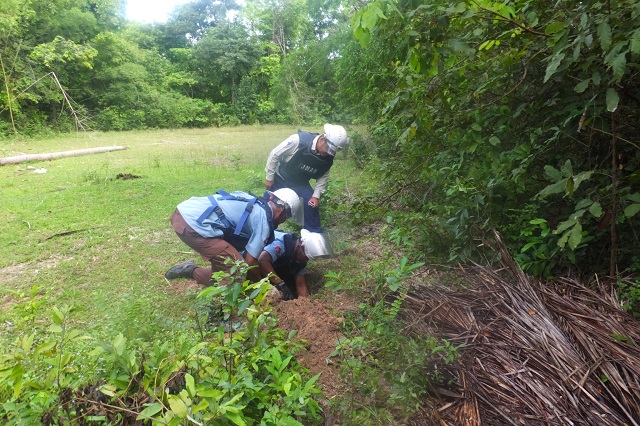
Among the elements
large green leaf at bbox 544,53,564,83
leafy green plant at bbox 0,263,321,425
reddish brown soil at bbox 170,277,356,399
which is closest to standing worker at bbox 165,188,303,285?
reddish brown soil at bbox 170,277,356,399

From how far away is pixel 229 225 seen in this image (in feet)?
11.2

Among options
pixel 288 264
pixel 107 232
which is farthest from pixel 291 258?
pixel 107 232

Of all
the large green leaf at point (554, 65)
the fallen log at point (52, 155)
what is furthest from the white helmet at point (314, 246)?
the fallen log at point (52, 155)

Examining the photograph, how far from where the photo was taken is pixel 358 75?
25.6ft

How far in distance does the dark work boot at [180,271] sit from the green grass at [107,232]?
76 millimetres

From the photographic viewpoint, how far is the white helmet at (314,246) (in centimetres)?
397

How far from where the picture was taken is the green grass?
109 inches

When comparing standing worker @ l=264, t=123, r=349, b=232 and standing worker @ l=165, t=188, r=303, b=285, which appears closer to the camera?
standing worker @ l=165, t=188, r=303, b=285

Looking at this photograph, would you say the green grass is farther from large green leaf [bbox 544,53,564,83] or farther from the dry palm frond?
large green leaf [bbox 544,53,564,83]

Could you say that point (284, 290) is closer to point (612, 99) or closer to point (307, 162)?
point (307, 162)

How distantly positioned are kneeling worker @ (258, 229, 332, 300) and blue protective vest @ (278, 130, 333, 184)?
3.32 feet

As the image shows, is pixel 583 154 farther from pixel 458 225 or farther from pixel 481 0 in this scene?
pixel 481 0

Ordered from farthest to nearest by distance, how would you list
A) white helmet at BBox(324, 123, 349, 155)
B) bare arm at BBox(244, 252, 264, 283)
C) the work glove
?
1. white helmet at BBox(324, 123, 349, 155)
2. the work glove
3. bare arm at BBox(244, 252, 264, 283)

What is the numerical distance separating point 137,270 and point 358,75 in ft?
18.5
